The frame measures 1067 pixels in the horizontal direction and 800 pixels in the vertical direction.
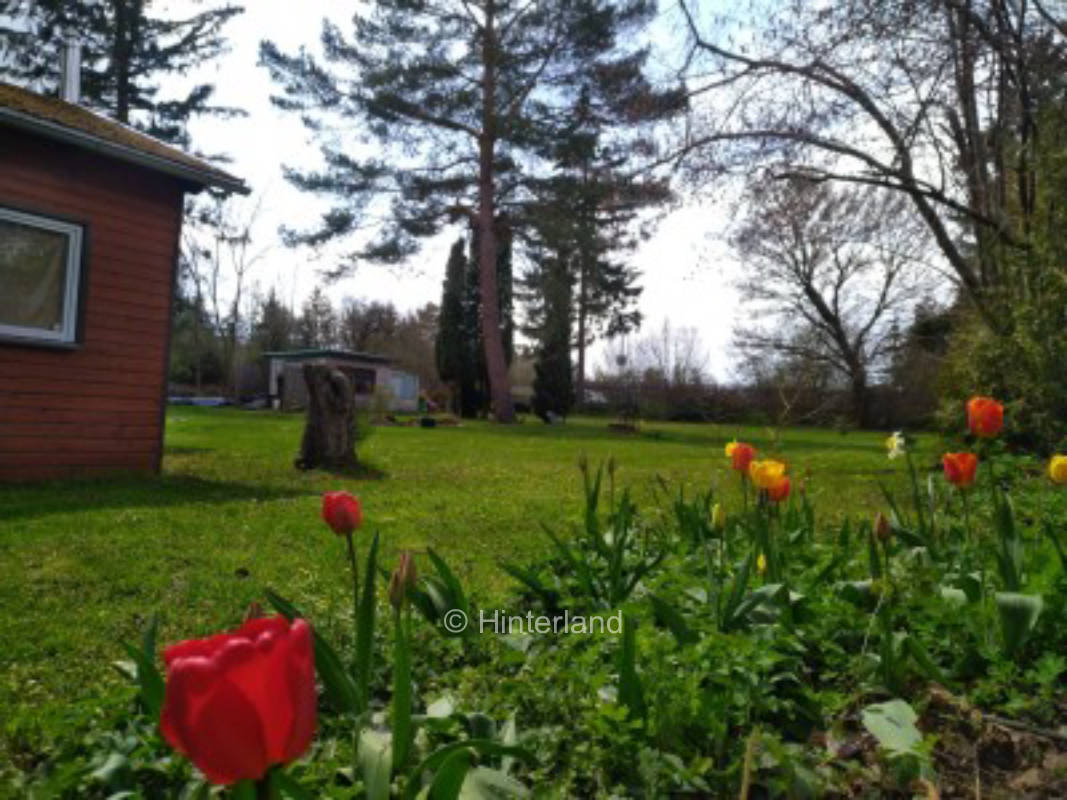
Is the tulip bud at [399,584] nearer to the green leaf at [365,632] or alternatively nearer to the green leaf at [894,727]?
the green leaf at [365,632]

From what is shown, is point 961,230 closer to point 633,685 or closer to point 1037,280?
point 1037,280

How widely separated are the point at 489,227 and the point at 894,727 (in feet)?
64.1

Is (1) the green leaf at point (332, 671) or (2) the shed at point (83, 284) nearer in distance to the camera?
(1) the green leaf at point (332, 671)

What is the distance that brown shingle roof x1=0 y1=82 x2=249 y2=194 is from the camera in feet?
20.3

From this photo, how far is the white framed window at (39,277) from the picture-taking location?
6.46m

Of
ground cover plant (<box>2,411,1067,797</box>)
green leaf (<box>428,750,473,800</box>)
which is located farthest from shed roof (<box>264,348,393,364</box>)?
green leaf (<box>428,750,473,800</box>)

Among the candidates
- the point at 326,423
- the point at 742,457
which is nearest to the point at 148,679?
the point at 742,457

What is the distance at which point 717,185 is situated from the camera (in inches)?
400

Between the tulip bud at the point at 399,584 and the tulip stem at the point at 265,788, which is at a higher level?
the tulip bud at the point at 399,584


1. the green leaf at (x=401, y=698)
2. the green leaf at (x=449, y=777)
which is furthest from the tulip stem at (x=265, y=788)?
the green leaf at (x=401, y=698)

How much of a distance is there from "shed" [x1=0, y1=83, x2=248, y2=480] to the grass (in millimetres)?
521

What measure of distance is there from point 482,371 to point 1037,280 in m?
21.9

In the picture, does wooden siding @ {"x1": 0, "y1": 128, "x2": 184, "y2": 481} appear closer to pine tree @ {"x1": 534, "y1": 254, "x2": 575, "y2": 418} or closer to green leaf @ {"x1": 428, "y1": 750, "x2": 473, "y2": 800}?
green leaf @ {"x1": 428, "y1": 750, "x2": 473, "y2": 800}

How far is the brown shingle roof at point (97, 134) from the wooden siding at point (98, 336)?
26 cm
